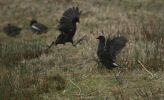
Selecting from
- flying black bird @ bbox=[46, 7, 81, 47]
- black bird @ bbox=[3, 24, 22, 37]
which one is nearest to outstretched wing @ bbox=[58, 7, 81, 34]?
flying black bird @ bbox=[46, 7, 81, 47]

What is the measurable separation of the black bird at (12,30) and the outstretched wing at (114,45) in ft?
25.6

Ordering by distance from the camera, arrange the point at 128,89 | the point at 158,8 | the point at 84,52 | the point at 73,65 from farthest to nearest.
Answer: the point at 158,8 → the point at 84,52 → the point at 73,65 → the point at 128,89

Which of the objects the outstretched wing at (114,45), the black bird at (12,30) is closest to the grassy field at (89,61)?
the black bird at (12,30)

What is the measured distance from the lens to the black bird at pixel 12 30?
58.7 ft

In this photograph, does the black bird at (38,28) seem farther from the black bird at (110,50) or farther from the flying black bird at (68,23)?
the black bird at (110,50)

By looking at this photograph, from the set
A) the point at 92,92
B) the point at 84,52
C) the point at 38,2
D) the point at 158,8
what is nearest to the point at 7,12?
the point at 38,2

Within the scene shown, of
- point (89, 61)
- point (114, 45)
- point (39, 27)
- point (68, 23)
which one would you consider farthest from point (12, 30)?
point (114, 45)

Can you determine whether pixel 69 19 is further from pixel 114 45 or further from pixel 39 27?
pixel 39 27

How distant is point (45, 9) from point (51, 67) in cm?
875

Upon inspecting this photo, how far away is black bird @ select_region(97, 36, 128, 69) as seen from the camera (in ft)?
33.9

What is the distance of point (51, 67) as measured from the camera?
12.1 m

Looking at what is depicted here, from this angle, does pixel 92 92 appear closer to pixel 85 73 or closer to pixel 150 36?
pixel 85 73

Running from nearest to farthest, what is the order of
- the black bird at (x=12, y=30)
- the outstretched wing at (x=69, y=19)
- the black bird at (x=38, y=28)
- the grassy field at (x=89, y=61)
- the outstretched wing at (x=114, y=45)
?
the grassy field at (x=89, y=61)
the outstretched wing at (x=114, y=45)
the outstretched wing at (x=69, y=19)
the black bird at (x=38, y=28)
the black bird at (x=12, y=30)

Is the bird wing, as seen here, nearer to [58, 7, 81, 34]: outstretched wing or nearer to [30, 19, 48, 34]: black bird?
[30, 19, 48, 34]: black bird
